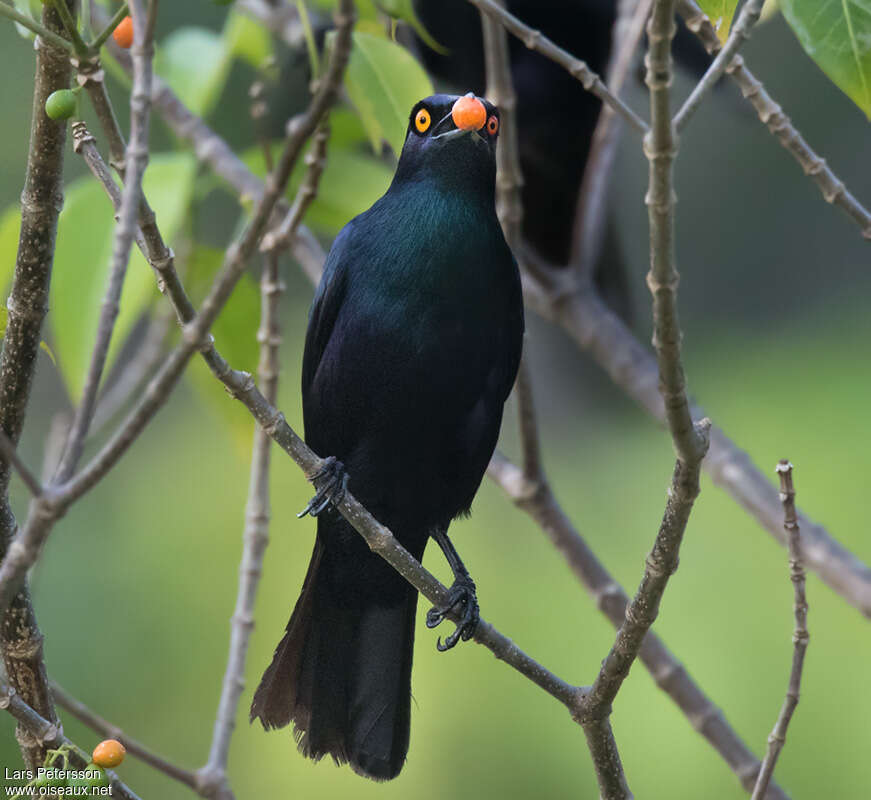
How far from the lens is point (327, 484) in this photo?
2688 mm

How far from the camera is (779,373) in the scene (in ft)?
18.4

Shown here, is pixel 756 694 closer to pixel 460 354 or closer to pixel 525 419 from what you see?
pixel 525 419

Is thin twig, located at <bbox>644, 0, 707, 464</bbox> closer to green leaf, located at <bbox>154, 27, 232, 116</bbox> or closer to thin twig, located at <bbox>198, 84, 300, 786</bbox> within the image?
thin twig, located at <bbox>198, 84, 300, 786</bbox>

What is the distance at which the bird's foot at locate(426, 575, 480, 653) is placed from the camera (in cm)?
274

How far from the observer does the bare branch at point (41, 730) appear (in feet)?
5.63

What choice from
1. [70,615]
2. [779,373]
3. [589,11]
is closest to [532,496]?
[589,11]

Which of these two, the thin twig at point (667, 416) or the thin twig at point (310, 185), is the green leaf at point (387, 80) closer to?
the thin twig at point (310, 185)

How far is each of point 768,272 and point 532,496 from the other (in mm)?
3869

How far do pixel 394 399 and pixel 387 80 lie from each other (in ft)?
2.52

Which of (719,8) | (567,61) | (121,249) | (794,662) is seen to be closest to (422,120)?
(567,61)

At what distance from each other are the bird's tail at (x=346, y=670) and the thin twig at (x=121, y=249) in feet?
4.84

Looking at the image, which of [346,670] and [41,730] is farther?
[346,670]

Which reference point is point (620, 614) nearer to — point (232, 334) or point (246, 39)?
point (232, 334)

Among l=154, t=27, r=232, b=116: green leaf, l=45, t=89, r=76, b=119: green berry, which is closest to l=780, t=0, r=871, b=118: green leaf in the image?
l=45, t=89, r=76, b=119: green berry
